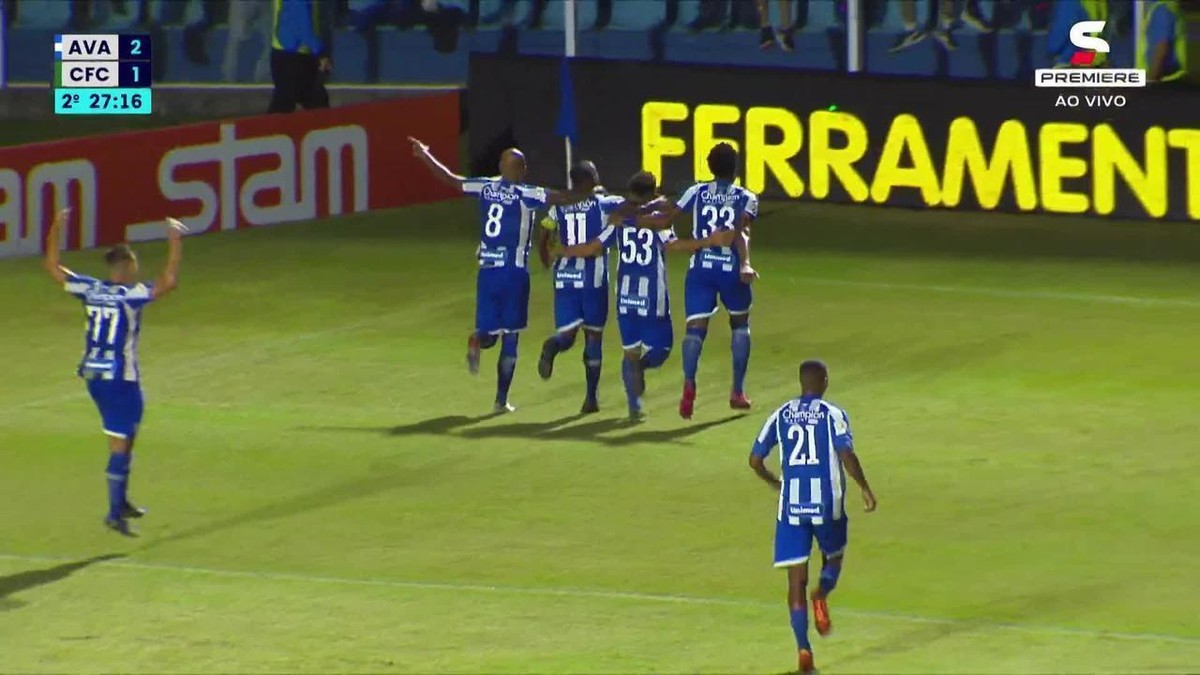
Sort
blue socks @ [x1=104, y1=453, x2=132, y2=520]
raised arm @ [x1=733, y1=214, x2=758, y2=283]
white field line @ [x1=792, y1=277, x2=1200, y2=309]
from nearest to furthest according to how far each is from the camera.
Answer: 1. blue socks @ [x1=104, y1=453, x2=132, y2=520]
2. raised arm @ [x1=733, y1=214, x2=758, y2=283]
3. white field line @ [x1=792, y1=277, x2=1200, y2=309]

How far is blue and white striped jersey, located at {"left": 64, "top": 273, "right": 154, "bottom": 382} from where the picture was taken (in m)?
16.8

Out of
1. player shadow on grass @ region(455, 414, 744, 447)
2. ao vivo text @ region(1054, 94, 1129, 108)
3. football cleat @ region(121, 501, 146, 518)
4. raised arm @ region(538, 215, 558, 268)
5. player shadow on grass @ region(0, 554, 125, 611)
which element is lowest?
player shadow on grass @ region(0, 554, 125, 611)

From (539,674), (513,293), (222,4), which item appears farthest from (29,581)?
(222,4)

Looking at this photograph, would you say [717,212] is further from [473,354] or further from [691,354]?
[473,354]

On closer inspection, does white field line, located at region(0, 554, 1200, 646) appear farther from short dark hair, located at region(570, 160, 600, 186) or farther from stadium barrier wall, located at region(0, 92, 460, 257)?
stadium barrier wall, located at region(0, 92, 460, 257)

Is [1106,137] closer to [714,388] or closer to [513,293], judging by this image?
[714,388]

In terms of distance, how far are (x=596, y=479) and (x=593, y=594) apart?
307 centimetres

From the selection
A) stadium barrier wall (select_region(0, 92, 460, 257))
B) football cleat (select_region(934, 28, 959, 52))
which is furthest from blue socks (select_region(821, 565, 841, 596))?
football cleat (select_region(934, 28, 959, 52))

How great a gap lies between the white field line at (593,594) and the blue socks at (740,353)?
525 centimetres

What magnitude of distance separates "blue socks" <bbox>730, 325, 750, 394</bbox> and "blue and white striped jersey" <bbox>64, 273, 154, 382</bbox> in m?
5.47

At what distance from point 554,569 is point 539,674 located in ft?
7.78

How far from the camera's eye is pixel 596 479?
1869 cm

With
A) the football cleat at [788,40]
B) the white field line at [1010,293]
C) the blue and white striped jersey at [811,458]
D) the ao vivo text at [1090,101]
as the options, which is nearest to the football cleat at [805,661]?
the blue and white striped jersey at [811,458]

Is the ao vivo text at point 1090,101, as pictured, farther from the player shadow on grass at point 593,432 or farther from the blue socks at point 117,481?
the blue socks at point 117,481
